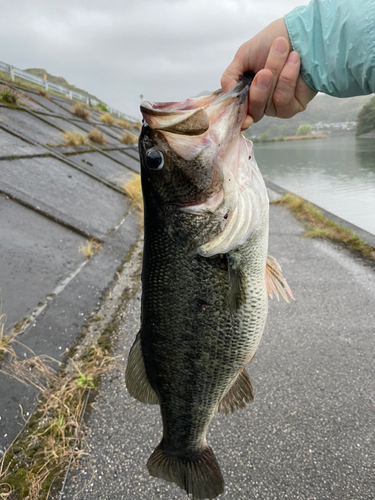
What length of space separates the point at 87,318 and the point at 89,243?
143 cm

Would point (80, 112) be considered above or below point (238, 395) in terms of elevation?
above

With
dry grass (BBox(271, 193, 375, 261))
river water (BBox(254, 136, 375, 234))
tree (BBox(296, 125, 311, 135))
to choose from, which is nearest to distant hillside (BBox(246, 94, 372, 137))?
tree (BBox(296, 125, 311, 135))

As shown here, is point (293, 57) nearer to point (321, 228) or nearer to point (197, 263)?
point (197, 263)

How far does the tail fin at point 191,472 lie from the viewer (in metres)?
1.72

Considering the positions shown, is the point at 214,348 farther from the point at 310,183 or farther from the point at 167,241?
the point at 310,183

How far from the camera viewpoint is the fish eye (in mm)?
1451

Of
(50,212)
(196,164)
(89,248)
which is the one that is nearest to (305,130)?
(50,212)

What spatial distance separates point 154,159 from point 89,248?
3.32m

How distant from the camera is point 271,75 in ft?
4.48

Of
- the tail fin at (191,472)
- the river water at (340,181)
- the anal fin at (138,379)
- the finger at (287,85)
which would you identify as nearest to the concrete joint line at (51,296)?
the anal fin at (138,379)

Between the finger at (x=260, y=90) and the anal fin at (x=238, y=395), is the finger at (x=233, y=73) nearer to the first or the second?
the finger at (x=260, y=90)

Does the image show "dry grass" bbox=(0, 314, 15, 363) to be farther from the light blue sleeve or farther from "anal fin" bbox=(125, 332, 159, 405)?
the light blue sleeve

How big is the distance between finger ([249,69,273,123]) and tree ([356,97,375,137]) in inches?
743

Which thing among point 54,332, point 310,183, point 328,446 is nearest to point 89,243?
point 54,332
